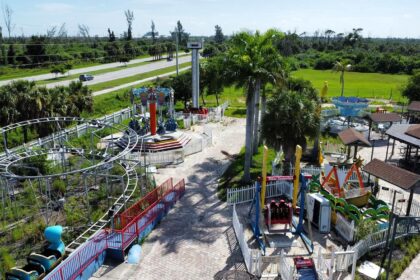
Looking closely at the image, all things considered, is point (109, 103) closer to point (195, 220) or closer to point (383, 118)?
point (383, 118)

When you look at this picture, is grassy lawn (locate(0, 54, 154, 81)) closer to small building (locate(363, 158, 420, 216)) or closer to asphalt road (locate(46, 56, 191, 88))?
asphalt road (locate(46, 56, 191, 88))

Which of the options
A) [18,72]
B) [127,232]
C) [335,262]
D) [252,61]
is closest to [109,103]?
[252,61]

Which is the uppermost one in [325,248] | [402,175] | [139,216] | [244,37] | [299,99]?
[244,37]

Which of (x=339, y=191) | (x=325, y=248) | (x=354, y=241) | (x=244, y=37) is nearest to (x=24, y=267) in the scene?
(x=325, y=248)

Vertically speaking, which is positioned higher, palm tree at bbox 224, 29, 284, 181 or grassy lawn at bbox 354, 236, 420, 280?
palm tree at bbox 224, 29, 284, 181

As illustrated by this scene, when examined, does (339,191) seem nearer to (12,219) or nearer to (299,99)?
(299,99)

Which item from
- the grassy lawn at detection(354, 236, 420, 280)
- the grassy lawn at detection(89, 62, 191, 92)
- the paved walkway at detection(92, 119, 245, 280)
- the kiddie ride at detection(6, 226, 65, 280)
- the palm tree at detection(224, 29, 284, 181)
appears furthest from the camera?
the grassy lawn at detection(89, 62, 191, 92)

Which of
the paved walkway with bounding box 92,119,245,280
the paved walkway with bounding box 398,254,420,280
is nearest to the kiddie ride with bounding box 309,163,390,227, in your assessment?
the paved walkway with bounding box 398,254,420,280
